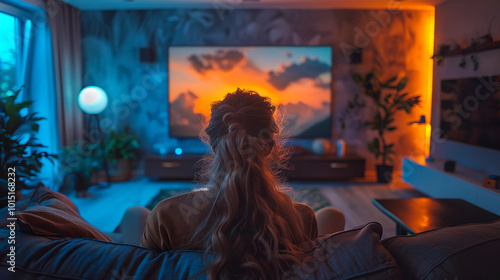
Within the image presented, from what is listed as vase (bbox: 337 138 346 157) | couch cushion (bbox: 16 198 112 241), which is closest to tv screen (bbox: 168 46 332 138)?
vase (bbox: 337 138 346 157)

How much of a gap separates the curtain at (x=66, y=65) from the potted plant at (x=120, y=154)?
0.47 m

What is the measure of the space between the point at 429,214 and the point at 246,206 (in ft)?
5.37

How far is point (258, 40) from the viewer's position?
4973 millimetres

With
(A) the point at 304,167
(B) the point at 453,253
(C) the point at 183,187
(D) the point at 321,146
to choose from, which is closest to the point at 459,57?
(D) the point at 321,146

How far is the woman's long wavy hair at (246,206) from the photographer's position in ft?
2.63

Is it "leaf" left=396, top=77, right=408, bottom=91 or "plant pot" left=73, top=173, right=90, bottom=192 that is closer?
"plant pot" left=73, top=173, right=90, bottom=192

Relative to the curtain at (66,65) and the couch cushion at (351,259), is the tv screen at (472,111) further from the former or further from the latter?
the curtain at (66,65)

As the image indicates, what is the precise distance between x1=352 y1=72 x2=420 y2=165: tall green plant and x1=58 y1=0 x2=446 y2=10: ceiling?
0.88 meters

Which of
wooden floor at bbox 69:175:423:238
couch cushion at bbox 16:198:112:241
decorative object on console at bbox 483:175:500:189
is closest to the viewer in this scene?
couch cushion at bbox 16:198:112:241

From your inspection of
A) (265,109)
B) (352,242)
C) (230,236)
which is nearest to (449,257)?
(352,242)

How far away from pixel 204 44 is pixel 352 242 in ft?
15.0

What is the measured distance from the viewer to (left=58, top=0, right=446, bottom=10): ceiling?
14.8 feet

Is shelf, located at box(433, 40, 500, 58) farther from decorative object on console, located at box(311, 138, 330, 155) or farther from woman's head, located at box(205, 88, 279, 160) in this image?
woman's head, located at box(205, 88, 279, 160)

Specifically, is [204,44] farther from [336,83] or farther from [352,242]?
[352,242]
